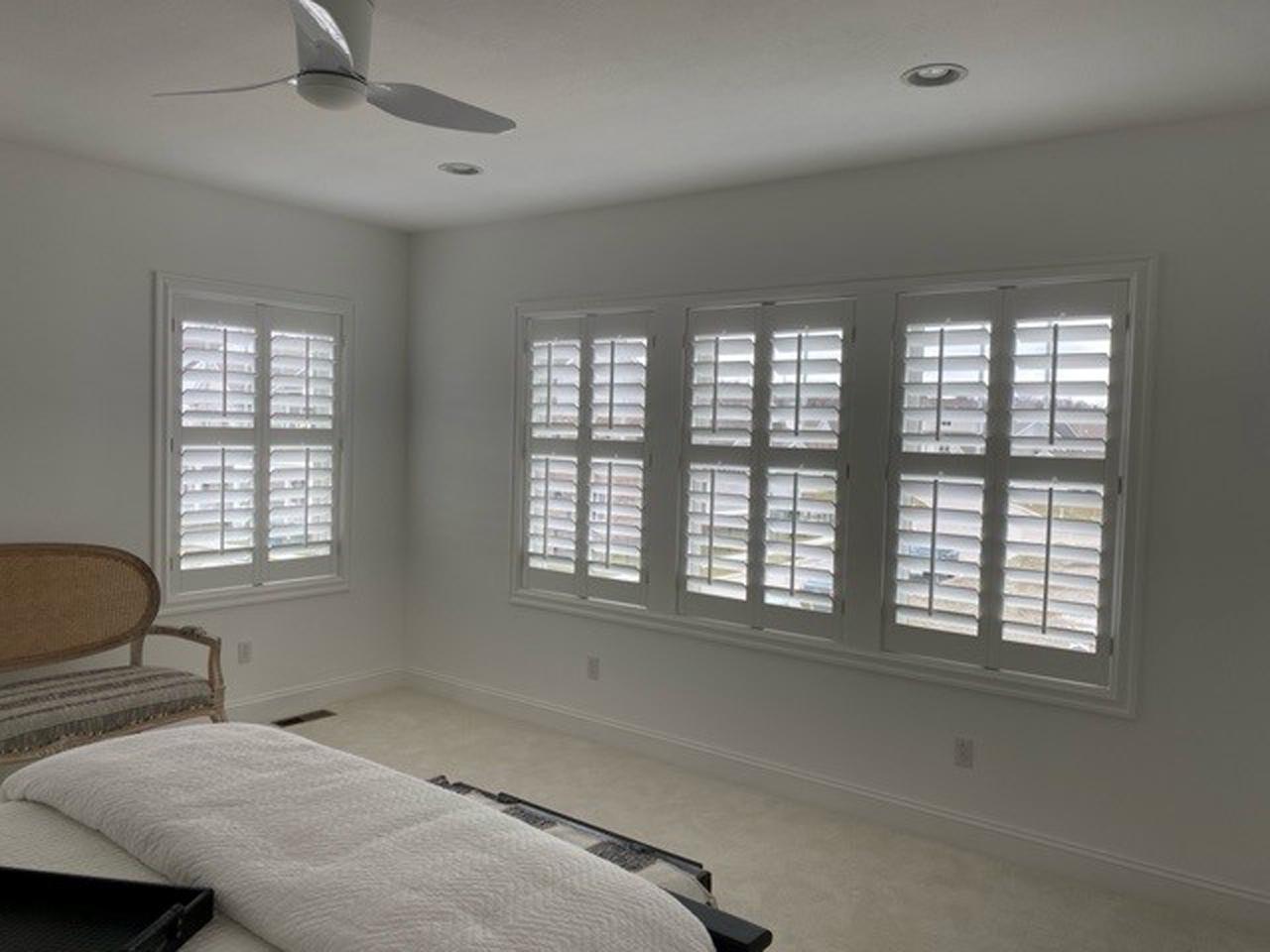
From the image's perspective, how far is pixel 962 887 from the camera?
3139mm

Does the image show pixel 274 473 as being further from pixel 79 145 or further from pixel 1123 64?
pixel 1123 64

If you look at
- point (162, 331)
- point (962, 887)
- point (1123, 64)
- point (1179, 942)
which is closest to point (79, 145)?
point (162, 331)

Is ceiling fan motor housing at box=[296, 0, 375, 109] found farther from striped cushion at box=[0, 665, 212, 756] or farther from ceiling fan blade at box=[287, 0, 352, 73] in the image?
striped cushion at box=[0, 665, 212, 756]

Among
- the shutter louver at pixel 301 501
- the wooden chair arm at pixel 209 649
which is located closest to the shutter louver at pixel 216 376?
the shutter louver at pixel 301 501

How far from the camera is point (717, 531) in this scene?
406 centimetres

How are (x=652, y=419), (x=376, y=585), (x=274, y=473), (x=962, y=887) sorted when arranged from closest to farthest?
(x=962, y=887) < (x=652, y=419) < (x=274, y=473) < (x=376, y=585)

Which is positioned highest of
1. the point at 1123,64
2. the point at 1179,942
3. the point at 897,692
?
the point at 1123,64

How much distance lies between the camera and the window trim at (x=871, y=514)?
3096 mm

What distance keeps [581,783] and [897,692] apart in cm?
138

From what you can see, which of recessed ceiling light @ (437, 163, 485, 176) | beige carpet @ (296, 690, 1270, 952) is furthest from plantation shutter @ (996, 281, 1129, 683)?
recessed ceiling light @ (437, 163, 485, 176)

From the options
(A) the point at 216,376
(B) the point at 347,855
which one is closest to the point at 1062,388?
(B) the point at 347,855

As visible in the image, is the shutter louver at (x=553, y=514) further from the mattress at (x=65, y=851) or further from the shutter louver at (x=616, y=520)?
the mattress at (x=65, y=851)

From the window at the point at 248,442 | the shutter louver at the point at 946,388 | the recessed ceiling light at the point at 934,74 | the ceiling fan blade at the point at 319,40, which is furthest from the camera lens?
the window at the point at 248,442

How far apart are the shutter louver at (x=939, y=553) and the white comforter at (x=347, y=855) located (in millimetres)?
2020
